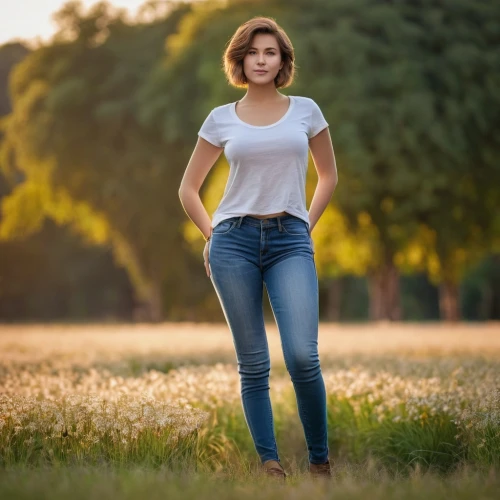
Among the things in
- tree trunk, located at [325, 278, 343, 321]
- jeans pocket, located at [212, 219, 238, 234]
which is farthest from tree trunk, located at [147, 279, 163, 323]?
jeans pocket, located at [212, 219, 238, 234]

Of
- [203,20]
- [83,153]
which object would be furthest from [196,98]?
[83,153]

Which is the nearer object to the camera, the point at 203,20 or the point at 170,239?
the point at 203,20

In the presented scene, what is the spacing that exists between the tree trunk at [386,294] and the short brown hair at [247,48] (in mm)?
20533

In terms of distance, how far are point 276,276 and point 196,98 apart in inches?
838

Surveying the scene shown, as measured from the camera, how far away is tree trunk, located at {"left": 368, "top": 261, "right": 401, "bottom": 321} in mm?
26391

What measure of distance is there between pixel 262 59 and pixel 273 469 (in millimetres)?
2132

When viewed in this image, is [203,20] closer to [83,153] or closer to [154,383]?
[83,153]

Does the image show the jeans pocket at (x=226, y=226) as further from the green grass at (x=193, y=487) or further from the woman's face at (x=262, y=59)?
the green grass at (x=193, y=487)

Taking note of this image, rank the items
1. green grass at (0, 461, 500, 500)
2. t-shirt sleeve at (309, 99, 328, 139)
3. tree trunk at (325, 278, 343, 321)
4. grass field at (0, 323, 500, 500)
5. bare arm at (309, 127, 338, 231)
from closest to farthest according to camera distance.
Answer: green grass at (0, 461, 500, 500) → grass field at (0, 323, 500, 500) → t-shirt sleeve at (309, 99, 328, 139) → bare arm at (309, 127, 338, 231) → tree trunk at (325, 278, 343, 321)

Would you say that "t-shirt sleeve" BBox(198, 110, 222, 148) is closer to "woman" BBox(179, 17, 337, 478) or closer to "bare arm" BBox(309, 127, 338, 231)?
"woman" BBox(179, 17, 337, 478)

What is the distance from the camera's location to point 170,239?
3086 centimetres

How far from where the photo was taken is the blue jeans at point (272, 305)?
4.94 m

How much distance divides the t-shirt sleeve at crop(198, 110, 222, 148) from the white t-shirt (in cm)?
10

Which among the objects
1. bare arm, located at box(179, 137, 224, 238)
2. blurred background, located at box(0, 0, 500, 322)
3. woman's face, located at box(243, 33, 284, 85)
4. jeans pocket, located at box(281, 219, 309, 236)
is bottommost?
jeans pocket, located at box(281, 219, 309, 236)
